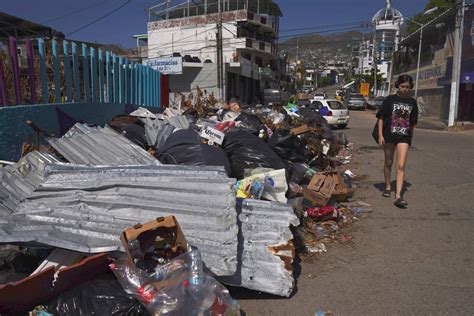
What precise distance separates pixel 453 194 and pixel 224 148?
362 cm

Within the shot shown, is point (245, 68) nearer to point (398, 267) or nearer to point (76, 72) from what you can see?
point (76, 72)

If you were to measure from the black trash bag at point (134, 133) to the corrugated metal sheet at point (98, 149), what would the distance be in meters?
0.49

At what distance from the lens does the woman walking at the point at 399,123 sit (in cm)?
568

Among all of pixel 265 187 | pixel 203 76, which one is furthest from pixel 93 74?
pixel 203 76

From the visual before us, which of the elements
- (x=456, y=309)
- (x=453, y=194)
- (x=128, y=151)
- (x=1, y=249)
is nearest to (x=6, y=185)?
(x=1, y=249)

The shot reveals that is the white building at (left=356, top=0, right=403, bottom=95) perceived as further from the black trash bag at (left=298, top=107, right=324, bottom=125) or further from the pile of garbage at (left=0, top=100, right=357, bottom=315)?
the pile of garbage at (left=0, top=100, right=357, bottom=315)

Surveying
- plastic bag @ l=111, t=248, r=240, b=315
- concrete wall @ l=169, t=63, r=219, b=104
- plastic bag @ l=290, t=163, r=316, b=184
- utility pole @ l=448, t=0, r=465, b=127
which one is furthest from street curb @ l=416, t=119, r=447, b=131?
plastic bag @ l=111, t=248, r=240, b=315

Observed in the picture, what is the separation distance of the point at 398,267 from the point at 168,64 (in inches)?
706

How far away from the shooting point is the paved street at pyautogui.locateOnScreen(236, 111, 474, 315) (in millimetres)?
3072

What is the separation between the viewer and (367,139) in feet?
48.0

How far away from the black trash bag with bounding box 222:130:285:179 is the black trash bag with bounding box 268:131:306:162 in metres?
0.95

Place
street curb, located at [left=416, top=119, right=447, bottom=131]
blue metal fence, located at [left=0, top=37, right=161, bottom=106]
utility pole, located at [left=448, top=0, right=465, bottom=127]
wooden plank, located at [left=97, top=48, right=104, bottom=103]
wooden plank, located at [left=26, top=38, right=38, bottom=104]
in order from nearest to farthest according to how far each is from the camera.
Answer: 1. blue metal fence, located at [left=0, top=37, right=161, bottom=106]
2. wooden plank, located at [left=26, top=38, right=38, bottom=104]
3. wooden plank, located at [left=97, top=48, right=104, bottom=103]
4. utility pole, located at [left=448, top=0, right=465, bottom=127]
5. street curb, located at [left=416, top=119, right=447, bottom=131]

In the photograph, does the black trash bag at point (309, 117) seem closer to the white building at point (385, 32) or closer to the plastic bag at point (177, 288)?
the plastic bag at point (177, 288)

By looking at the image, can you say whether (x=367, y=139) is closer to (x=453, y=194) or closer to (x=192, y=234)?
(x=453, y=194)
